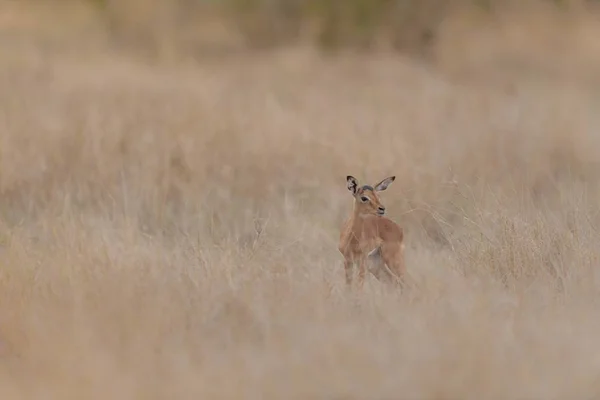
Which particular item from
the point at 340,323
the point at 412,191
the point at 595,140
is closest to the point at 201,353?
the point at 340,323

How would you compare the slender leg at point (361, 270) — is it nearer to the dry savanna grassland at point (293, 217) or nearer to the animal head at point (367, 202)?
the dry savanna grassland at point (293, 217)

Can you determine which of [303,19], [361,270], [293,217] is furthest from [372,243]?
[303,19]

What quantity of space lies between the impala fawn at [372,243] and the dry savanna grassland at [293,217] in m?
0.10

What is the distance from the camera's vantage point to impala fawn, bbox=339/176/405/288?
662 centimetres

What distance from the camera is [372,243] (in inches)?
260

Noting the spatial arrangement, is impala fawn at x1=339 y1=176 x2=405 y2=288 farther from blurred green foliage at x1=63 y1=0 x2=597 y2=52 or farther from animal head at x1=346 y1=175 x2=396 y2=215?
blurred green foliage at x1=63 y1=0 x2=597 y2=52

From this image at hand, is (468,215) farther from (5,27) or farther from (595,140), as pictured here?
(5,27)

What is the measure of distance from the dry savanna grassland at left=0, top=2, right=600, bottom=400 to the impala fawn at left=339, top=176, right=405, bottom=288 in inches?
4.0

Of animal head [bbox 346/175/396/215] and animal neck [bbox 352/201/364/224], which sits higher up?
animal head [bbox 346/175/396/215]

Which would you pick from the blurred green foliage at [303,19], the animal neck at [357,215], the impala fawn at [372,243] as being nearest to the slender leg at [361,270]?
the impala fawn at [372,243]

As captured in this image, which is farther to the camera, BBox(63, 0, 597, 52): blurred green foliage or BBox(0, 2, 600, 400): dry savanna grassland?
BBox(63, 0, 597, 52): blurred green foliage

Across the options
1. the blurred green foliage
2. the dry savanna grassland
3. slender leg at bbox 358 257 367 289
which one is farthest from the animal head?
the blurred green foliage

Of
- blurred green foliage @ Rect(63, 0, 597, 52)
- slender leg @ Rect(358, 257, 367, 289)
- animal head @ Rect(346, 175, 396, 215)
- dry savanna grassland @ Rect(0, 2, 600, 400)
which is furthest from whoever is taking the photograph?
blurred green foliage @ Rect(63, 0, 597, 52)

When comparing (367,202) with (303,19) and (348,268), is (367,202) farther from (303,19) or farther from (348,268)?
(303,19)
